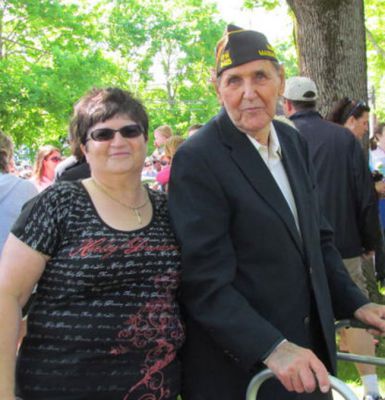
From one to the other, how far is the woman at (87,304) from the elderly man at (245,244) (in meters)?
0.12

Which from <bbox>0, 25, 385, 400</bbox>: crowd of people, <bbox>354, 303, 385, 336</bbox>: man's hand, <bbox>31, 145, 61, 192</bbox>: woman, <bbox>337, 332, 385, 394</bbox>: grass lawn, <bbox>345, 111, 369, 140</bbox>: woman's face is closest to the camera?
<bbox>0, 25, 385, 400</bbox>: crowd of people

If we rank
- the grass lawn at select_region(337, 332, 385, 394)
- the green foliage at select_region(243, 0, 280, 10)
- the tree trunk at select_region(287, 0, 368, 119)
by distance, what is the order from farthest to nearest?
Result: the green foliage at select_region(243, 0, 280, 10) < the tree trunk at select_region(287, 0, 368, 119) < the grass lawn at select_region(337, 332, 385, 394)

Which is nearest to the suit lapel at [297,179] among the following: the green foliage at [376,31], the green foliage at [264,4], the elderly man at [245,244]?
the elderly man at [245,244]

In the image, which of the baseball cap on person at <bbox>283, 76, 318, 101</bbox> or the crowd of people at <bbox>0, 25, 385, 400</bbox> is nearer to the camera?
the crowd of people at <bbox>0, 25, 385, 400</bbox>

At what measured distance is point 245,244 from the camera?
220 cm

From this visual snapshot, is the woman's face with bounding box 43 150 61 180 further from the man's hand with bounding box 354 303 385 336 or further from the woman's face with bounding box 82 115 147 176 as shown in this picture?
the man's hand with bounding box 354 303 385 336

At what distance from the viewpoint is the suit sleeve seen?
2.05m

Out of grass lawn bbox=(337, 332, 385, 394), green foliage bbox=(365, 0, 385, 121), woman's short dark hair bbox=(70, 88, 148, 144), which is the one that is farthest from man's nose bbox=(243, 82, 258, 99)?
green foliage bbox=(365, 0, 385, 121)

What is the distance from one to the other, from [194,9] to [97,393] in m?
37.6

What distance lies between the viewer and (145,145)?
247cm

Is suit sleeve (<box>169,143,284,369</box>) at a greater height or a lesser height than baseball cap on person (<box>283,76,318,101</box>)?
lesser

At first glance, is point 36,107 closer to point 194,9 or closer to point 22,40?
point 22,40

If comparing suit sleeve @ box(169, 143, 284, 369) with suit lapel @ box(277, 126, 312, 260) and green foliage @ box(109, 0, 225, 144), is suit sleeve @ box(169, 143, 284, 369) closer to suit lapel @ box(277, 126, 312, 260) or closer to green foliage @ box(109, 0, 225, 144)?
suit lapel @ box(277, 126, 312, 260)

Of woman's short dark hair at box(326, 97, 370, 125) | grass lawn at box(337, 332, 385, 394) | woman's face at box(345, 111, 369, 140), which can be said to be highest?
woman's short dark hair at box(326, 97, 370, 125)
